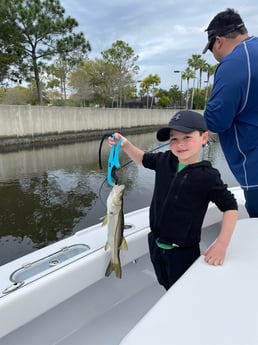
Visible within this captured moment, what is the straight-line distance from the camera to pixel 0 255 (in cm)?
479

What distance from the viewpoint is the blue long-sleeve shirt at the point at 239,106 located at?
1.50 meters

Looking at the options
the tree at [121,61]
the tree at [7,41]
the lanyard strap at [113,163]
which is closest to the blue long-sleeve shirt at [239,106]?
the lanyard strap at [113,163]

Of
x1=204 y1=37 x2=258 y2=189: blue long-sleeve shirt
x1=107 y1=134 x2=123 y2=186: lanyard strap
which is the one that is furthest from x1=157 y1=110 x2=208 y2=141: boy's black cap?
x1=107 y1=134 x2=123 y2=186: lanyard strap

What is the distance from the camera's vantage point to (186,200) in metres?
1.45

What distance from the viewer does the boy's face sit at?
1430 millimetres

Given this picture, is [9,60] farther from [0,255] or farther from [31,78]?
[0,255]

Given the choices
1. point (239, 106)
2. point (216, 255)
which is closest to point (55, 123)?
point (239, 106)

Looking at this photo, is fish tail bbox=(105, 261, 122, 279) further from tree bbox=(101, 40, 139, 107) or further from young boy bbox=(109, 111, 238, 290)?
tree bbox=(101, 40, 139, 107)

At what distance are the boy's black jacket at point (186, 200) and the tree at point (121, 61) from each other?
2882cm

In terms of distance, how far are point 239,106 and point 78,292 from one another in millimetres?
1368

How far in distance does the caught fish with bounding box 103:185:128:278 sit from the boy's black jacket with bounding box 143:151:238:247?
0.67 ft

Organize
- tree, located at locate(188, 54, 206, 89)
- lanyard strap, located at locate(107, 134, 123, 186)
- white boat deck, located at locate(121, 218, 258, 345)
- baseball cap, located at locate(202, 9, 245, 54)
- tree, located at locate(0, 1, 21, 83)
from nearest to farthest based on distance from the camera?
white boat deck, located at locate(121, 218, 258, 345) → lanyard strap, located at locate(107, 134, 123, 186) → baseball cap, located at locate(202, 9, 245, 54) → tree, located at locate(0, 1, 21, 83) → tree, located at locate(188, 54, 206, 89)

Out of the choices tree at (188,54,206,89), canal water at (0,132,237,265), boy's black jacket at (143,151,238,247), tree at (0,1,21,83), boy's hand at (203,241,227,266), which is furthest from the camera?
tree at (188,54,206,89)

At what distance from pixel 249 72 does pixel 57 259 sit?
143cm
